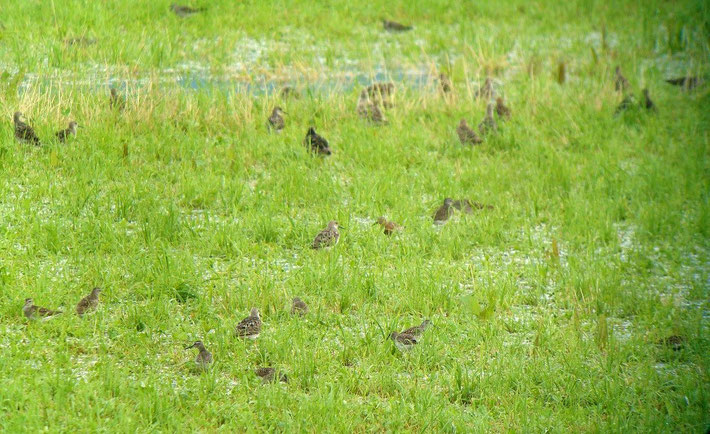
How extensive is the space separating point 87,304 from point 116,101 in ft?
18.0

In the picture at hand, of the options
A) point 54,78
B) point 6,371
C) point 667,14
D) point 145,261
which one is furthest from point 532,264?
point 667,14

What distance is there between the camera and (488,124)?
1358 centimetres

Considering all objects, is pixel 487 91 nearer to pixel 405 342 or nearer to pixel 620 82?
pixel 620 82

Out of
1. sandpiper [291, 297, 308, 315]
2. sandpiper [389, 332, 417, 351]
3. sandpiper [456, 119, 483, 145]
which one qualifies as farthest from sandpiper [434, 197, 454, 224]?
sandpiper [389, 332, 417, 351]

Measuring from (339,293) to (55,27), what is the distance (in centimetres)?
906

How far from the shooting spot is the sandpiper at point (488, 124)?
44.3 ft

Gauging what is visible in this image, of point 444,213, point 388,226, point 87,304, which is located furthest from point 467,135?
point 87,304

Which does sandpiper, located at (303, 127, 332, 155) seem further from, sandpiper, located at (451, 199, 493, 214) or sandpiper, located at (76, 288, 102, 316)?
sandpiper, located at (76, 288, 102, 316)

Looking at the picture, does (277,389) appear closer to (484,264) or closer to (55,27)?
(484,264)

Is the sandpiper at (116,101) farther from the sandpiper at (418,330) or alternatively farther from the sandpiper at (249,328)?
the sandpiper at (418,330)

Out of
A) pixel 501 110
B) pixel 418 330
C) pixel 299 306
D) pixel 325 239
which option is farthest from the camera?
pixel 501 110

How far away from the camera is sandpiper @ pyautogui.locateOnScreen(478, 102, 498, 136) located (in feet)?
44.3

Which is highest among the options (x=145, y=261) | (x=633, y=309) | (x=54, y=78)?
(x=54, y=78)

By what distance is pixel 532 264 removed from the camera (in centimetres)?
952
